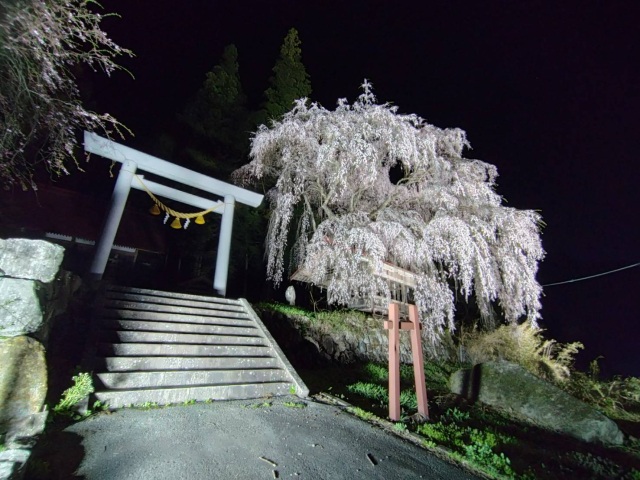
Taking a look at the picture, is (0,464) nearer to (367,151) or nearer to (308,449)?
(308,449)

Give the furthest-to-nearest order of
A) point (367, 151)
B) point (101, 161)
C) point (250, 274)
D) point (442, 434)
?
point (101, 161) < point (250, 274) < point (367, 151) < point (442, 434)

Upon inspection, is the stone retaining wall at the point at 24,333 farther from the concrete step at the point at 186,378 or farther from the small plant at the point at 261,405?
the small plant at the point at 261,405

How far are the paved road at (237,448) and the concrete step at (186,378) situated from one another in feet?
1.85

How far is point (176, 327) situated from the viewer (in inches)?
224

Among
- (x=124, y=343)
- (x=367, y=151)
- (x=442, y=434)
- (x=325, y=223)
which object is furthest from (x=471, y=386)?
(x=124, y=343)

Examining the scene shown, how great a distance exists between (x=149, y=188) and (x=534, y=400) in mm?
10881

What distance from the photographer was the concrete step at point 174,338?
4914mm

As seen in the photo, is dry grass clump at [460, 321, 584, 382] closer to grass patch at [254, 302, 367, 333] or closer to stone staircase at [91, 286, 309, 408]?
grass patch at [254, 302, 367, 333]

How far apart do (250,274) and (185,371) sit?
27.1 feet

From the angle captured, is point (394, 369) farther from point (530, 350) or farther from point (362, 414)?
point (530, 350)

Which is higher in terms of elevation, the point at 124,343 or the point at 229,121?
the point at 229,121

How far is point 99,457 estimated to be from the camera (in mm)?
2686

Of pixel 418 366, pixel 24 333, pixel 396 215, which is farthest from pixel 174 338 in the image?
pixel 396 215

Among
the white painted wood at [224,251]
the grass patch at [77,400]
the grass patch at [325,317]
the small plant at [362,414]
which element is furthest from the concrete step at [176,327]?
the small plant at [362,414]
